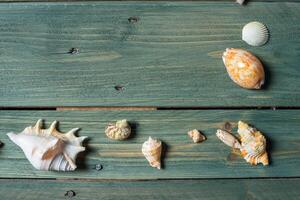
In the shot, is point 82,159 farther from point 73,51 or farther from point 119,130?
point 73,51

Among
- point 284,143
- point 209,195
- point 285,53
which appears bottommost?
point 209,195

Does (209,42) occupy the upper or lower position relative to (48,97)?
upper

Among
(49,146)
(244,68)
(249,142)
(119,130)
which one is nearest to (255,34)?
(244,68)

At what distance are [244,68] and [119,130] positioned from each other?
0.25 m


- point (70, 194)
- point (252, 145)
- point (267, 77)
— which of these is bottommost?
point (70, 194)

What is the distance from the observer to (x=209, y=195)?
948mm

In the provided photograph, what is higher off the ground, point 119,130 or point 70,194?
point 119,130

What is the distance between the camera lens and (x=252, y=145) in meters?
0.91

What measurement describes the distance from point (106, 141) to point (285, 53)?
0.37 m

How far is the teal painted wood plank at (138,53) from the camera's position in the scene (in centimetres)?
93

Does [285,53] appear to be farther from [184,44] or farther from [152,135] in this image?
[152,135]

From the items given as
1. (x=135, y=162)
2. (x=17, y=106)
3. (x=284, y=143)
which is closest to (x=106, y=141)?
(x=135, y=162)

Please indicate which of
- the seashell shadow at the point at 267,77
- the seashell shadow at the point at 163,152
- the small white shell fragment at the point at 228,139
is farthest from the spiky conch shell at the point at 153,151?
the seashell shadow at the point at 267,77

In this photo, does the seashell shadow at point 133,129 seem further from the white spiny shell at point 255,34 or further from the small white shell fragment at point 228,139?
the white spiny shell at point 255,34
